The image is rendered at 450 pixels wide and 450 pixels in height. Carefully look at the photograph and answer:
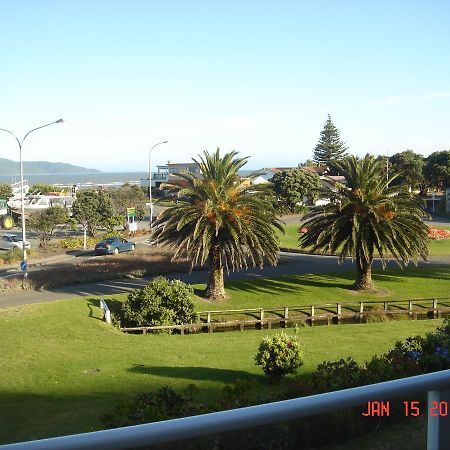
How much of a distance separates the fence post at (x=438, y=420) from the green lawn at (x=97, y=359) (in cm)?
839

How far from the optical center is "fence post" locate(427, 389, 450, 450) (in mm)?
2789

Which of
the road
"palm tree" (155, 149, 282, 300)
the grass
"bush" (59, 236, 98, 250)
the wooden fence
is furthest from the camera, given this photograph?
"bush" (59, 236, 98, 250)

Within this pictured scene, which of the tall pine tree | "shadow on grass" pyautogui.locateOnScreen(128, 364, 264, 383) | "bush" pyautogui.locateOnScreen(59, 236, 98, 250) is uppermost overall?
the tall pine tree

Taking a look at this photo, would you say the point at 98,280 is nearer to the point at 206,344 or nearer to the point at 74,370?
the point at 206,344

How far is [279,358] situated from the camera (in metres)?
13.8

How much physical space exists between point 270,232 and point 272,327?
519 centimetres

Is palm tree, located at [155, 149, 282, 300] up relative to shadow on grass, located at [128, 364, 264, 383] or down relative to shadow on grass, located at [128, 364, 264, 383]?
up

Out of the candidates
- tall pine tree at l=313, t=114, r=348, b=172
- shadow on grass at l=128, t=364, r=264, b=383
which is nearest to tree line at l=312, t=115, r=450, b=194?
tall pine tree at l=313, t=114, r=348, b=172

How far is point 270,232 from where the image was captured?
1113 inches

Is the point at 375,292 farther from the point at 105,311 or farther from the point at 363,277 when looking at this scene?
the point at 105,311

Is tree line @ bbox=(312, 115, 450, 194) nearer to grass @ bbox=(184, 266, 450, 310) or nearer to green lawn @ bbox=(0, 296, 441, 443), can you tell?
grass @ bbox=(184, 266, 450, 310)

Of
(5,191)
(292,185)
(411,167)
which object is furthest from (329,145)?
(5,191)

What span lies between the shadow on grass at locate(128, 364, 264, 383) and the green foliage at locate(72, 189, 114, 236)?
136 feet

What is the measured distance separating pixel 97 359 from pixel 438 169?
264ft
